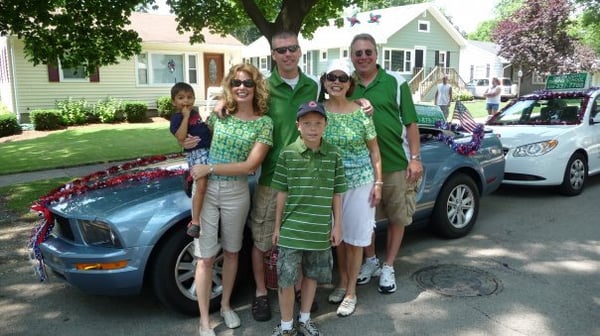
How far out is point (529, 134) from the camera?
23.2 feet

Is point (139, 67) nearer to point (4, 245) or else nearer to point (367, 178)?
point (4, 245)

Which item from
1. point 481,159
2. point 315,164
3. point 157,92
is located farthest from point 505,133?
point 157,92

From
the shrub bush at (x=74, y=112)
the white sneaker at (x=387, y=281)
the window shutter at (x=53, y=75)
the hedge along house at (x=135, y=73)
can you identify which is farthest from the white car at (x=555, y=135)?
the window shutter at (x=53, y=75)

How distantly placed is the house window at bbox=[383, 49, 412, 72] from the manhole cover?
26.0m

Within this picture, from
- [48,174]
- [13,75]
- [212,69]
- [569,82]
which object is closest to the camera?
[569,82]

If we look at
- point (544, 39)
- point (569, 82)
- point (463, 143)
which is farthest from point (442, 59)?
point (463, 143)

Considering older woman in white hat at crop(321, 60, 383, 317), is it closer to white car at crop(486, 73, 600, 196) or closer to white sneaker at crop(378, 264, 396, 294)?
white sneaker at crop(378, 264, 396, 294)

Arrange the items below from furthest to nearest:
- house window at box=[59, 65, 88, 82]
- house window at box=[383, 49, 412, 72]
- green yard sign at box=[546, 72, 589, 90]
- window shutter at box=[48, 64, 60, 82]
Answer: house window at box=[383, 49, 412, 72], house window at box=[59, 65, 88, 82], window shutter at box=[48, 64, 60, 82], green yard sign at box=[546, 72, 589, 90]

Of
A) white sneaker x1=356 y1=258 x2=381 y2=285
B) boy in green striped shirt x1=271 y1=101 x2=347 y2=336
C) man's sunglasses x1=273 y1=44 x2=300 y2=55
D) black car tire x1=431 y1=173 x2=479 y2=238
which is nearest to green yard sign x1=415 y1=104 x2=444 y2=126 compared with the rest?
black car tire x1=431 y1=173 x2=479 y2=238

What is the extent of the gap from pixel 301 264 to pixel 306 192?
501mm

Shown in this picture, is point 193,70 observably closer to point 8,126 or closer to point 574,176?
point 8,126

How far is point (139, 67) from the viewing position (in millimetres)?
20719

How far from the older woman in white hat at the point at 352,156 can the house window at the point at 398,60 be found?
87.9 ft

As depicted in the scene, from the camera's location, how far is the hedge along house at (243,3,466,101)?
29.0 meters
